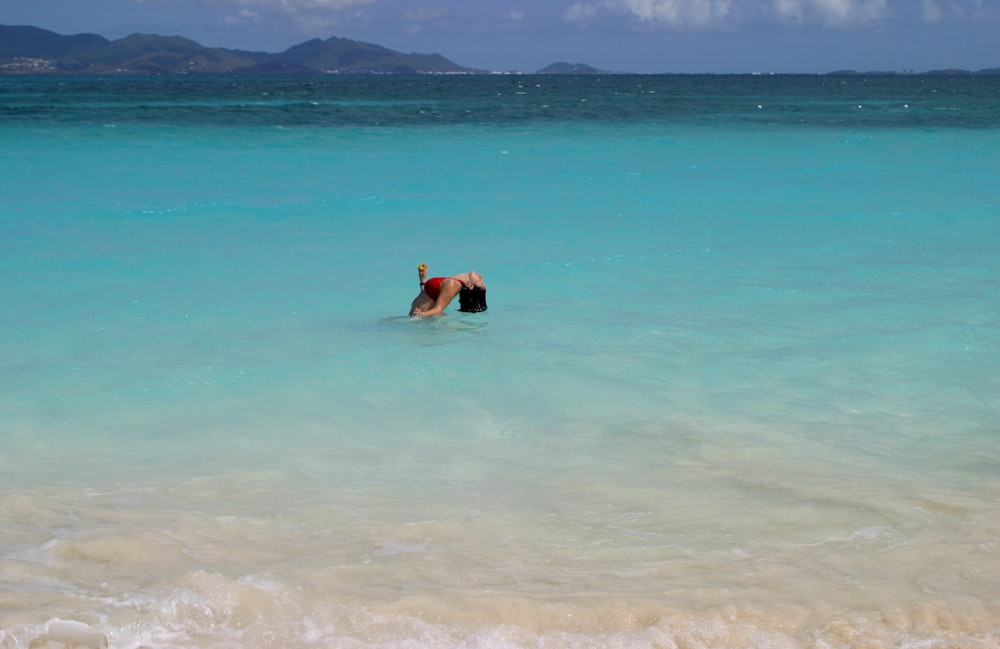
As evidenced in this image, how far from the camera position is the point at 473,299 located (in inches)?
376

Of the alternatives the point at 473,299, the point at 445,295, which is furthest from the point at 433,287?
the point at 473,299

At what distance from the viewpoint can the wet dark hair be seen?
9508 mm

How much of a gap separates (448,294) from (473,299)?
0.31m

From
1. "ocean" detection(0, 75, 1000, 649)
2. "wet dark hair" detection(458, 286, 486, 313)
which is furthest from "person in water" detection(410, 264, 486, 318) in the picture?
"ocean" detection(0, 75, 1000, 649)

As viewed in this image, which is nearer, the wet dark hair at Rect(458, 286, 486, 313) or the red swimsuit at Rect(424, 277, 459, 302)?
the red swimsuit at Rect(424, 277, 459, 302)

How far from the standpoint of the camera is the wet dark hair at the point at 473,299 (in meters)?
9.51

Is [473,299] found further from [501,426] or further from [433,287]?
[501,426]

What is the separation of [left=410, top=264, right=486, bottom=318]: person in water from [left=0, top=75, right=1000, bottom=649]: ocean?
0.55 ft

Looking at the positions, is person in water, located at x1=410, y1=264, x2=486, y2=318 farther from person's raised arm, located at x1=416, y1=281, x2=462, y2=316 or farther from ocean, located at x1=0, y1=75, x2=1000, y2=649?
ocean, located at x1=0, y1=75, x2=1000, y2=649

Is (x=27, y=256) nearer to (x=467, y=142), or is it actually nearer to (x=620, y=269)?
(x=620, y=269)

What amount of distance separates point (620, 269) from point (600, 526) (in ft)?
24.0

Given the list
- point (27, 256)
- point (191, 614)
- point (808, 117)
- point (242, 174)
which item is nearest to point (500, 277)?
point (27, 256)

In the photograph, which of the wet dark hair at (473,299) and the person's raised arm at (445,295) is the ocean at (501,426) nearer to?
the wet dark hair at (473,299)

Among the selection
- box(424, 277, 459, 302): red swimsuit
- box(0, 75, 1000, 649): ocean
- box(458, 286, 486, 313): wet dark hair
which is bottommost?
box(0, 75, 1000, 649): ocean
